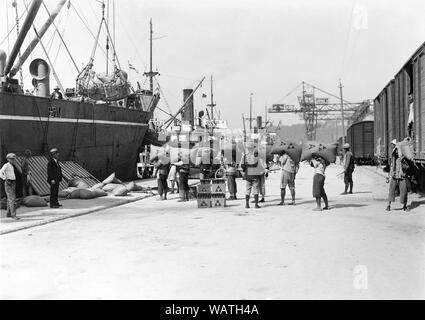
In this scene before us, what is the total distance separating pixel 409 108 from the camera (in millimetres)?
14383

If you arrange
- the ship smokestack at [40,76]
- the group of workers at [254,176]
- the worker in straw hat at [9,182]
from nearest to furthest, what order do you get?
1. the worker in straw hat at [9,182]
2. the group of workers at [254,176]
3. the ship smokestack at [40,76]

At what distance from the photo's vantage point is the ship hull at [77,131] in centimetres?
1648

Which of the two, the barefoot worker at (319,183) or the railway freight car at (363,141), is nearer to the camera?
the barefoot worker at (319,183)

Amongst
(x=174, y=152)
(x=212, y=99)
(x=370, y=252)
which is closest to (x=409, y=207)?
(x=370, y=252)

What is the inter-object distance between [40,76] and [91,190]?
6907mm

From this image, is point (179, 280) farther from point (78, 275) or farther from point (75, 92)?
point (75, 92)

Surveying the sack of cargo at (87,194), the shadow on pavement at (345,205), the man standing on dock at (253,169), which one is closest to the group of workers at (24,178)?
the sack of cargo at (87,194)

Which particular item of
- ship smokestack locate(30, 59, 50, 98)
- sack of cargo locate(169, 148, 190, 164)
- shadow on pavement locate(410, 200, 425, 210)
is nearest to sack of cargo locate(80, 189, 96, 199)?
sack of cargo locate(169, 148, 190, 164)

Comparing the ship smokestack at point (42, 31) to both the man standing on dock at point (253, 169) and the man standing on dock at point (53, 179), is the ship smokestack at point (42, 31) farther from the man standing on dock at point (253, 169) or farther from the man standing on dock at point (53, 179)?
the man standing on dock at point (253, 169)

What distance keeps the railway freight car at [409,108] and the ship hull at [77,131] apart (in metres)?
12.3

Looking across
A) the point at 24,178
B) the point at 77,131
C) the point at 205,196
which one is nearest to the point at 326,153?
the point at 205,196

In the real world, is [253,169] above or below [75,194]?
above

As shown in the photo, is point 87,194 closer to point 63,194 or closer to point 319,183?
point 63,194
